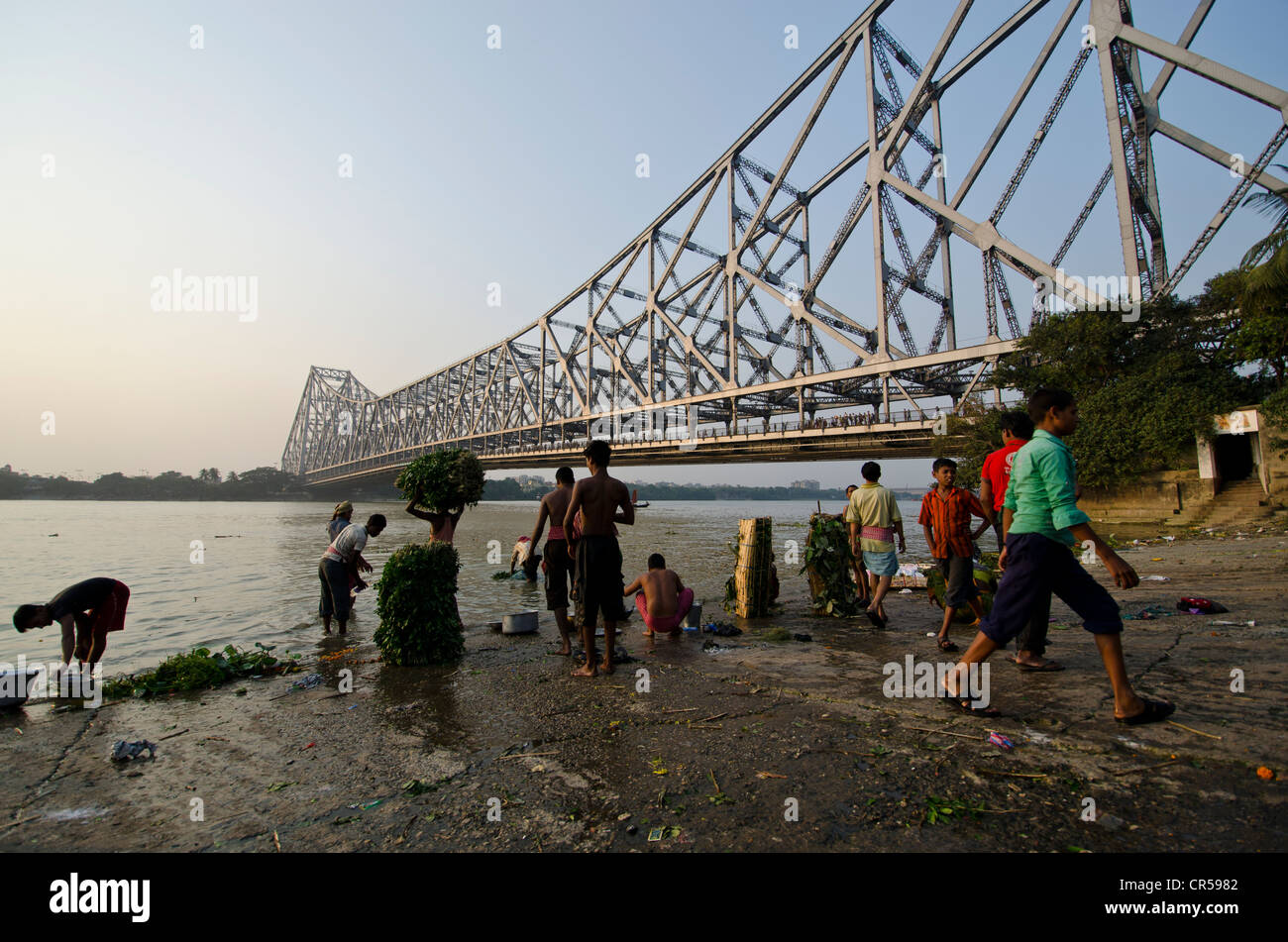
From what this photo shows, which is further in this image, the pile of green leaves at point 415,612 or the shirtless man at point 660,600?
the shirtless man at point 660,600

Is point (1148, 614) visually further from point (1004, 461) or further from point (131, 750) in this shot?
point (131, 750)

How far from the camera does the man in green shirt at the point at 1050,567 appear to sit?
9.14 feet

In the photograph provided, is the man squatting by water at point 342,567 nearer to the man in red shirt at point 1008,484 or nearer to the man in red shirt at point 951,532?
the man in red shirt at point 951,532

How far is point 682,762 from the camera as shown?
2645mm

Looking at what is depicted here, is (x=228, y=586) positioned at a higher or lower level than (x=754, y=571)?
lower

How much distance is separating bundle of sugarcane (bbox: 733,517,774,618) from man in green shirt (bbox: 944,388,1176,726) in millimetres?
3152

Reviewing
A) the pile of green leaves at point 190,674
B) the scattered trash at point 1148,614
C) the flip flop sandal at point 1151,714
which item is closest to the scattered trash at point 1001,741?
the flip flop sandal at point 1151,714

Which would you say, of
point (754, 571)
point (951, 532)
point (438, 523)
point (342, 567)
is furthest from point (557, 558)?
point (951, 532)

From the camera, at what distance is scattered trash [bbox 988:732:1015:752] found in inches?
103

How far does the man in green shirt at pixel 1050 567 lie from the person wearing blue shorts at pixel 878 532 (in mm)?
2289

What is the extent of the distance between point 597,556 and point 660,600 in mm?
1433

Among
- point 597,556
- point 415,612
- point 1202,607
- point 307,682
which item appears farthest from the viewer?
point 1202,607
